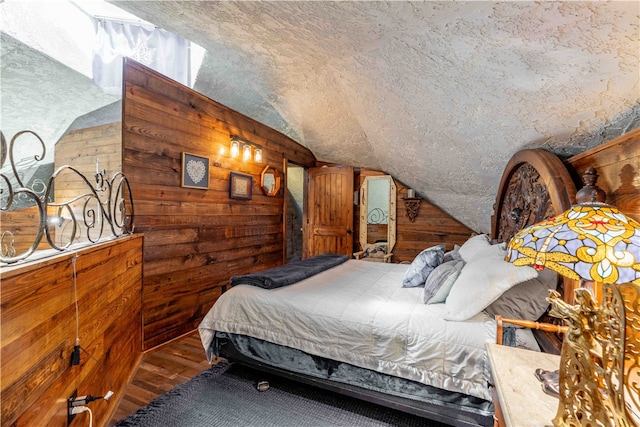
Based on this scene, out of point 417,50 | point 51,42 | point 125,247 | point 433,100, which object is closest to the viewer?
point 417,50

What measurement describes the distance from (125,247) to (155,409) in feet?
3.31

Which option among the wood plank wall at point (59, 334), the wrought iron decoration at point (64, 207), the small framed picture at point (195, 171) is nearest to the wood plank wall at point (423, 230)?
the small framed picture at point (195, 171)

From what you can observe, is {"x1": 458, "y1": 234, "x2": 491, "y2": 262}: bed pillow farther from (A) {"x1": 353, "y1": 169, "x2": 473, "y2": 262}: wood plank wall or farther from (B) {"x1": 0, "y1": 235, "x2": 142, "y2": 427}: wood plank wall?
(B) {"x1": 0, "y1": 235, "x2": 142, "y2": 427}: wood plank wall

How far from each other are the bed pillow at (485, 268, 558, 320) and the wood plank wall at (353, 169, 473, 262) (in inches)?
109

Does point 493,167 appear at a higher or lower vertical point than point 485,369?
higher

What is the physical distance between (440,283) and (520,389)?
92 cm

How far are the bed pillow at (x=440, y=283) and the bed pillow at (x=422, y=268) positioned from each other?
0.19 metres

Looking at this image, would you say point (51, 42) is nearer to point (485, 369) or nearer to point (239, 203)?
point (239, 203)

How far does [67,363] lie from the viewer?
3.76 feet

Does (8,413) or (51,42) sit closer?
(8,413)

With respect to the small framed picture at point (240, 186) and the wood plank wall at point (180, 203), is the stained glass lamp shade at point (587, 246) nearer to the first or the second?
the wood plank wall at point (180, 203)

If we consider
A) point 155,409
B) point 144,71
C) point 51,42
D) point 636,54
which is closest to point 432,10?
point 636,54

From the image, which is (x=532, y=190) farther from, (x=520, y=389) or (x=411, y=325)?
(x=520, y=389)

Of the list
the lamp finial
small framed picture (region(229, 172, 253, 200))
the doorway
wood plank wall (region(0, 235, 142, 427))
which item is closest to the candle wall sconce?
the doorway
